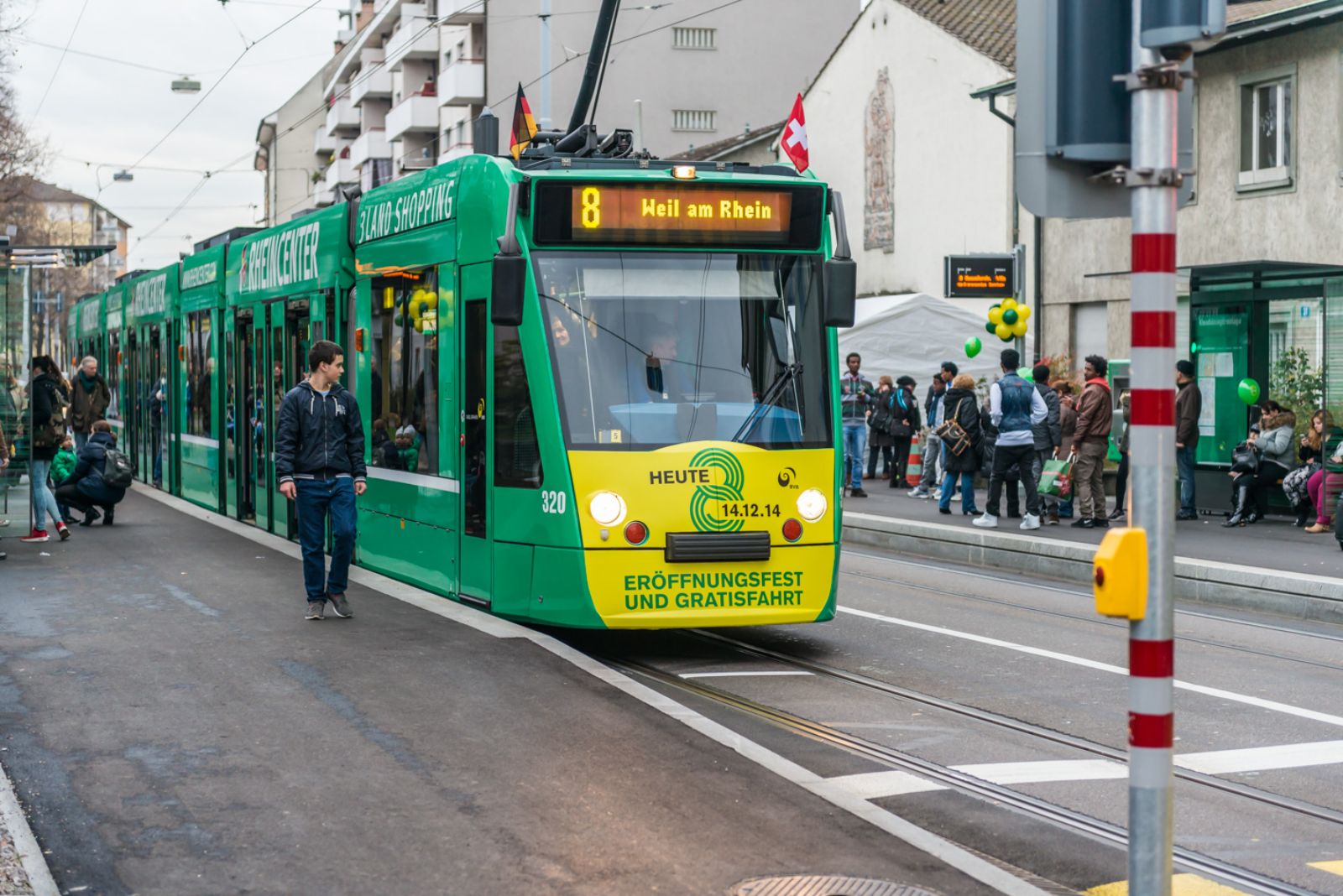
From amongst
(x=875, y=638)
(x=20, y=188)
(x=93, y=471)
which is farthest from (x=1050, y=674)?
(x=20, y=188)

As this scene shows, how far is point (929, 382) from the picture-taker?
29.8 m

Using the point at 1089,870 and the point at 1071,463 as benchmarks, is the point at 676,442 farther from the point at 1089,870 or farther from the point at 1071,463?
the point at 1071,463

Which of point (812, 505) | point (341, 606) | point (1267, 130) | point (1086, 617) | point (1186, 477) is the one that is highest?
point (1267, 130)

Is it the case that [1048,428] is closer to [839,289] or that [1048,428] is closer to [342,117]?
[839,289]

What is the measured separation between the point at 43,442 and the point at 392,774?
37.3ft

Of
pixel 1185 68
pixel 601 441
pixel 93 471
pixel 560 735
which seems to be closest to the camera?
pixel 1185 68

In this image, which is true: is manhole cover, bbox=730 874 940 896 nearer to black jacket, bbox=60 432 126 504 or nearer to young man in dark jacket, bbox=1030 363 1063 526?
young man in dark jacket, bbox=1030 363 1063 526

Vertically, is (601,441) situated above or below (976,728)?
above

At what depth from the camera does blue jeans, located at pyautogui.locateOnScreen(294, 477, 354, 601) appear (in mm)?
11109

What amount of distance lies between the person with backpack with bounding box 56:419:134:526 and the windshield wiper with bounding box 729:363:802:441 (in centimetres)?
1063

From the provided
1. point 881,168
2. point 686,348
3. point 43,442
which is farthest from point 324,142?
point 686,348

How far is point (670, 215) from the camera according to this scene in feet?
33.5

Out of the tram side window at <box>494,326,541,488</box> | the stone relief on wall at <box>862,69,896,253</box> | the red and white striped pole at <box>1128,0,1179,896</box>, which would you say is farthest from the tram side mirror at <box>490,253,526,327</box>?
the stone relief on wall at <box>862,69,896,253</box>

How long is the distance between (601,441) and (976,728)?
105 inches
